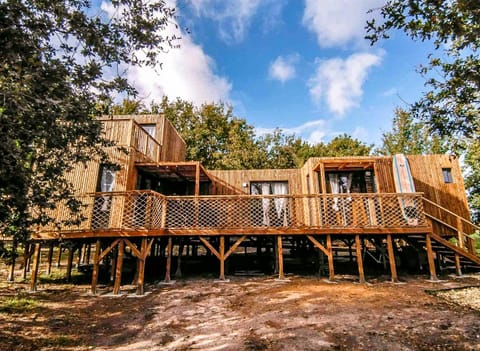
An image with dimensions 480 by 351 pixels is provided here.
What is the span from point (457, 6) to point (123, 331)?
27.7 ft

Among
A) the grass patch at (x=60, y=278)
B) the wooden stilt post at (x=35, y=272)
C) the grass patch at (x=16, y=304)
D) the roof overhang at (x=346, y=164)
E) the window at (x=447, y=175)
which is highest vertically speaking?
the roof overhang at (x=346, y=164)

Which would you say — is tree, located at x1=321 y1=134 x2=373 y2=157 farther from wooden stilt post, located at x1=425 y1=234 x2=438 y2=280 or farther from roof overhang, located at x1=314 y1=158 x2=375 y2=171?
wooden stilt post, located at x1=425 y1=234 x2=438 y2=280

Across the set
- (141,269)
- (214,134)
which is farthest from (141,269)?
(214,134)

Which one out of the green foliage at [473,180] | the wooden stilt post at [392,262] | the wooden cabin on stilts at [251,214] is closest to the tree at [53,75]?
the wooden cabin on stilts at [251,214]

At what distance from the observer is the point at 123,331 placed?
5.54 meters

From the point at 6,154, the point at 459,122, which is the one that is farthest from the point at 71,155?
the point at 459,122

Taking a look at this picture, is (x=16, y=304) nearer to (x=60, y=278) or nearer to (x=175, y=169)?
(x=60, y=278)

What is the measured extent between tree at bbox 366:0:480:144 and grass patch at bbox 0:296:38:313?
10.1 m

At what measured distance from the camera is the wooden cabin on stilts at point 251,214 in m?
8.92

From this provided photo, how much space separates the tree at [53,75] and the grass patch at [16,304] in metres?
2.50

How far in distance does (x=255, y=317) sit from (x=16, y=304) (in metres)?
6.36

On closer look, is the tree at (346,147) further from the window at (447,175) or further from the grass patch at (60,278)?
the grass patch at (60,278)

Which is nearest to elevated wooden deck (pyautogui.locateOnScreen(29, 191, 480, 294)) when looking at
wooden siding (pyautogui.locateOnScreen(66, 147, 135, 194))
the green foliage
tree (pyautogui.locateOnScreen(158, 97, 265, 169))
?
wooden siding (pyautogui.locateOnScreen(66, 147, 135, 194))

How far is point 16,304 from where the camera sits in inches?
278
